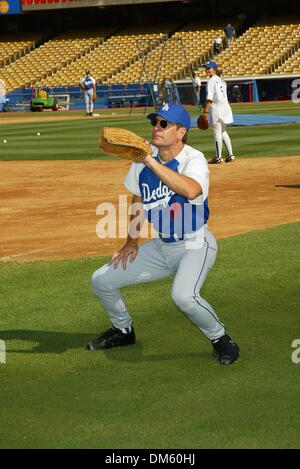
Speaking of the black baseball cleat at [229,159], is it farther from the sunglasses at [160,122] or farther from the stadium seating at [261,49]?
the stadium seating at [261,49]

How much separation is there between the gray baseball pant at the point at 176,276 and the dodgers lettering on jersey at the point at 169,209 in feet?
0.44

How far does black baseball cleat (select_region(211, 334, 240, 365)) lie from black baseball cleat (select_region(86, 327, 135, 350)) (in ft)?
2.72

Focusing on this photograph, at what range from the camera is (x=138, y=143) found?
647 cm

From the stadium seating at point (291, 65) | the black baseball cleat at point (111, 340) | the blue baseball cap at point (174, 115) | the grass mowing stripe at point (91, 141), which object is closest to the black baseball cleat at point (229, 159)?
the grass mowing stripe at point (91, 141)

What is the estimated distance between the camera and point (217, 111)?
2130 cm

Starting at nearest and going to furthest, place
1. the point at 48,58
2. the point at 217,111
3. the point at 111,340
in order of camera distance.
→ the point at 111,340
the point at 217,111
the point at 48,58

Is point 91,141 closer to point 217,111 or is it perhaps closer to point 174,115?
point 217,111

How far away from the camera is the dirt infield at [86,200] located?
41.6ft

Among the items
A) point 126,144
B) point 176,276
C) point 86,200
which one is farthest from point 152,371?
point 86,200

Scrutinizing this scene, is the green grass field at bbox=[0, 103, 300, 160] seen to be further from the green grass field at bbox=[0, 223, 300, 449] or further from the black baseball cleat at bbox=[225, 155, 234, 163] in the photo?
the green grass field at bbox=[0, 223, 300, 449]

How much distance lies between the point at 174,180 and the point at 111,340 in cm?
153

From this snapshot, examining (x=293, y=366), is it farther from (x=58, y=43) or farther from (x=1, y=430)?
(x=58, y=43)

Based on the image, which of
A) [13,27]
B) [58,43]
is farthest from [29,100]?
[13,27]
